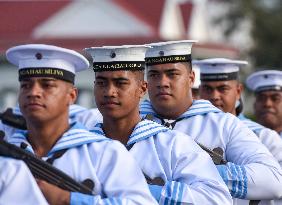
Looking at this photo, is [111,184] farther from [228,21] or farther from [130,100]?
[228,21]

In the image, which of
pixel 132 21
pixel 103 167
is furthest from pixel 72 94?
pixel 132 21

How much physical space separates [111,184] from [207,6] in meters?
64.5

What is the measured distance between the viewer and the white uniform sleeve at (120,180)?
7.68 meters

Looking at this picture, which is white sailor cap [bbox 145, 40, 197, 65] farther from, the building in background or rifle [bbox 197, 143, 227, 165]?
the building in background

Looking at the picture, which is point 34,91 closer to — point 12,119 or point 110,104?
point 110,104

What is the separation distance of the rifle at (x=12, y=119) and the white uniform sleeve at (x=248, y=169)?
7.56 feet

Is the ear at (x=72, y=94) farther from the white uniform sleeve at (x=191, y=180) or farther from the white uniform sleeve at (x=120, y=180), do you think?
the white uniform sleeve at (x=191, y=180)

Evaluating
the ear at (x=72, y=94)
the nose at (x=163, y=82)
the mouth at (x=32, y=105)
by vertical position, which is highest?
the ear at (x=72, y=94)

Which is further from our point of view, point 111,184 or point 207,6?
point 207,6

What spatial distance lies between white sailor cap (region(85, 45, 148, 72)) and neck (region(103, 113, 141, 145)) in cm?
36

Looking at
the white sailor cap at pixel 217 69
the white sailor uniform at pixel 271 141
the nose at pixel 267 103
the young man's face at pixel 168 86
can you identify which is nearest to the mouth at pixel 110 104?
the young man's face at pixel 168 86

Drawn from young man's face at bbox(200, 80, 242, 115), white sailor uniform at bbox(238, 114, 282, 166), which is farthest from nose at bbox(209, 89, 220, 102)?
white sailor uniform at bbox(238, 114, 282, 166)

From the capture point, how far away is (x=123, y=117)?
8.70 metres

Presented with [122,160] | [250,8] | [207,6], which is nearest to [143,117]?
[122,160]
